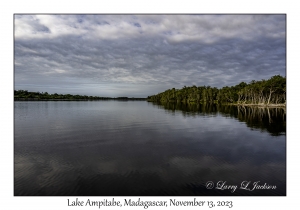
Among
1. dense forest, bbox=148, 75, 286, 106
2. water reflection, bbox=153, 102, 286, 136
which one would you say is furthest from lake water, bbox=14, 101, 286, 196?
dense forest, bbox=148, 75, 286, 106

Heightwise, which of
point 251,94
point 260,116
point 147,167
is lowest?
point 147,167

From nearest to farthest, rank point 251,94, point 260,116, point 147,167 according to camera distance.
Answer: point 147,167
point 260,116
point 251,94

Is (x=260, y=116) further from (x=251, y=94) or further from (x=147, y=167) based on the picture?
(x=251, y=94)

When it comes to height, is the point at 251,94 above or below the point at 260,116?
above

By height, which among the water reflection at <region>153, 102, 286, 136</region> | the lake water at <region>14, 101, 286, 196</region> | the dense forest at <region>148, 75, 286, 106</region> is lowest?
the lake water at <region>14, 101, 286, 196</region>

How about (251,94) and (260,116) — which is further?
(251,94)

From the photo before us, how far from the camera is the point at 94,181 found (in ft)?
46.5

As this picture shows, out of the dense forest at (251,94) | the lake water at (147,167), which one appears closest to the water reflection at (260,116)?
the lake water at (147,167)

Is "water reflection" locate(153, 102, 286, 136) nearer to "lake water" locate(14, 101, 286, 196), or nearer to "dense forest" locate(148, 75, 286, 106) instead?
"lake water" locate(14, 101, 286, 196)

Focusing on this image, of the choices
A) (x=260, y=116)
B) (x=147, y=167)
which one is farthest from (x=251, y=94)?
(x=147, y=167)

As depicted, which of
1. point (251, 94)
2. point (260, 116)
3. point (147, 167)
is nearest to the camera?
point (147, 167)

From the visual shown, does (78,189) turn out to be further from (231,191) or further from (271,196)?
(271,196)
